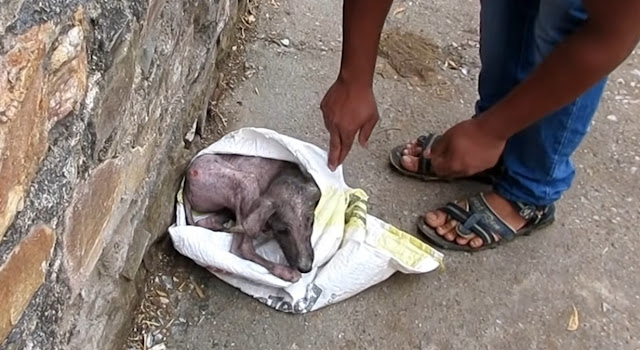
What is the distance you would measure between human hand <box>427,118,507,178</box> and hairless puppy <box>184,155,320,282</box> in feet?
1.16

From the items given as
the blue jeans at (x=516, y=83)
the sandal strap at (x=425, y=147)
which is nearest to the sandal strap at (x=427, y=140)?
the sandal strap at (x=425, y=147)

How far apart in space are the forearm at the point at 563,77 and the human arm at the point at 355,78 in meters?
0.24

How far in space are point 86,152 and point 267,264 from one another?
0.70 meters

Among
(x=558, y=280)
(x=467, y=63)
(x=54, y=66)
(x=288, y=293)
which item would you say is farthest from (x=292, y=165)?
(x=54, y=66)

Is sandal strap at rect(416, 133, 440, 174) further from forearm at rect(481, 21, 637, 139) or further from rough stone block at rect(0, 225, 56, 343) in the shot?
rough stone block at rect(0, 225, 56, 343)

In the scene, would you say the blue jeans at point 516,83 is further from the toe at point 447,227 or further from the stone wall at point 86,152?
the stone wall at point 86,152

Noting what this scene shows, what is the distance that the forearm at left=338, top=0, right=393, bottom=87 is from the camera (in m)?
1.73

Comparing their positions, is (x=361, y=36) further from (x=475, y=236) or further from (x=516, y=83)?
(x=475, y=236)

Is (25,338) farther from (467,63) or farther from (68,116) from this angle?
(467,63)

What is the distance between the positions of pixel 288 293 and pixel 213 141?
51 cm

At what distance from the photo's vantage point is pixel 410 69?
2.68 meters

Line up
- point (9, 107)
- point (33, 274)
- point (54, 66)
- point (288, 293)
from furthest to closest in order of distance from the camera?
point (288, 293)
point (33, 274)
point (54, 66)
point (9, 107)

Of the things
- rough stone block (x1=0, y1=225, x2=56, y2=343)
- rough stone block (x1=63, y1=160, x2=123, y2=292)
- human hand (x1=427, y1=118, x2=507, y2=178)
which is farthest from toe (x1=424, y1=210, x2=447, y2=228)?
rough stone block (x1=0, y1=225, x2=56, y2=343)

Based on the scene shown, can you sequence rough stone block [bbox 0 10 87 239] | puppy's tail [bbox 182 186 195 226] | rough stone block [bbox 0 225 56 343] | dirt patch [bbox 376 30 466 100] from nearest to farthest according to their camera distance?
1. rough stone block [bbox 0 10 87 239]
2. rough stone block [bbox 0 225 56 343]
3. puppy's tail [bbox 182 186 195 226]
4. dirt patch [bbox 376 30 466 100]
